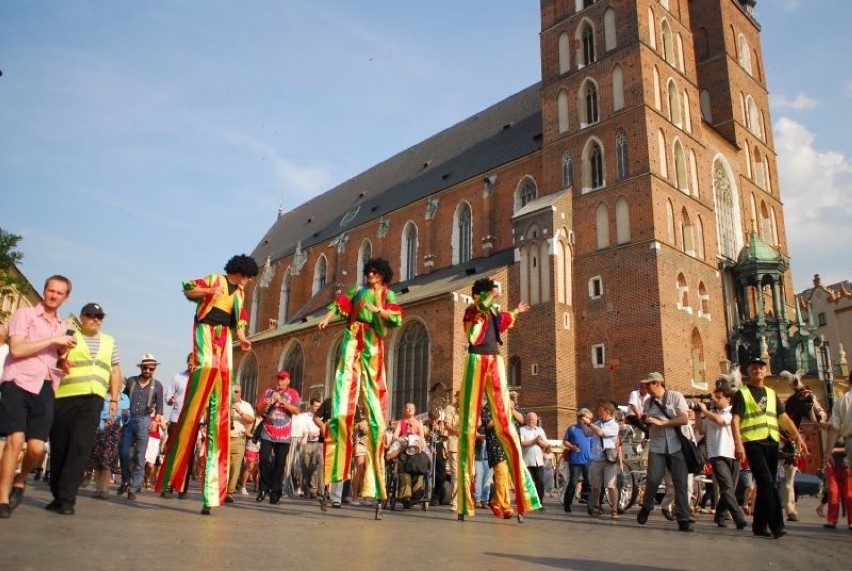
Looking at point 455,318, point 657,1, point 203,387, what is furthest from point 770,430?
point 657,1

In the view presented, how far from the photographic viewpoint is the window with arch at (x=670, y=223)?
22422mm

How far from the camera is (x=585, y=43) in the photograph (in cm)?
2598

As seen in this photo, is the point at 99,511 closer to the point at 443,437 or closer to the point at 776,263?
the point at 443,437

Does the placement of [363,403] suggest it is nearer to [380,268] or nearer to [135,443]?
[380,268]

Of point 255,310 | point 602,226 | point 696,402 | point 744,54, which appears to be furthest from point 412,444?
point 255,310

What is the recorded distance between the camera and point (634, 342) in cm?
2114

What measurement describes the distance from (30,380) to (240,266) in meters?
2.07

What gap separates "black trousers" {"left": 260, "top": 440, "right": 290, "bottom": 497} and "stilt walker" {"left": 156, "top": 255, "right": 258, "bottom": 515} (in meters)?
1.96

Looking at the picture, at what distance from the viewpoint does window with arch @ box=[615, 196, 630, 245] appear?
22.4 metres

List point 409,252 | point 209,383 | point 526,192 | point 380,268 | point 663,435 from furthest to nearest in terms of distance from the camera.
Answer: point 409,252
point 526,192
point 663,435
point 380,268
point 209,383

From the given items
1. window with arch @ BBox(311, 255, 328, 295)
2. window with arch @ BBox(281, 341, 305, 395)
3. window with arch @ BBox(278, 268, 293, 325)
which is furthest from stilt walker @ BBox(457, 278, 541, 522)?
window with arch @ BBox(278, 268, 293, 325)

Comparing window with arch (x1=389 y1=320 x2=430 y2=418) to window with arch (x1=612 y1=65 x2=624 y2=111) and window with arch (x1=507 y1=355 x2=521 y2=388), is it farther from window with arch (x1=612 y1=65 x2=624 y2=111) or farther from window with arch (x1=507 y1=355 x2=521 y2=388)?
window with arch (x1=612 y1=65 x2=624 y2=111)

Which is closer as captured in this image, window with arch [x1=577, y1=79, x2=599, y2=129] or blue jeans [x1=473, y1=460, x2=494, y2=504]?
blue jeans [x1=473, y1=460, x2=494, y2=504]

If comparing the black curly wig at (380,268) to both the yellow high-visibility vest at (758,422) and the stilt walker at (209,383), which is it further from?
the yellow high-visibility vest at (758,422)
